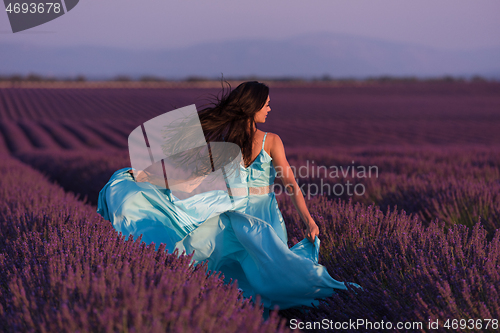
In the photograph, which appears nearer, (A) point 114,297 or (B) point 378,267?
(A) point 114,297

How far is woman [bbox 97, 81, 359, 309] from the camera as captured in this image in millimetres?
2291

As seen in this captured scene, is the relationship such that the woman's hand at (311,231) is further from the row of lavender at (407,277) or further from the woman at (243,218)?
the row of lavender at (407,277)

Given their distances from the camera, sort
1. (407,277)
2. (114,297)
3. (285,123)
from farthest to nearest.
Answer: (285,123) → (407,277) → (114,297)

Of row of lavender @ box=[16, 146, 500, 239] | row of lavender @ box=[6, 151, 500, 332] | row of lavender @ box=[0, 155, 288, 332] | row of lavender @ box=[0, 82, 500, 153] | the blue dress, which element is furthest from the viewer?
row of lavender @ box=[0, 82, 500, 153]

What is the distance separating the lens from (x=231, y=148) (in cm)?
265

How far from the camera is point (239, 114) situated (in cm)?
256

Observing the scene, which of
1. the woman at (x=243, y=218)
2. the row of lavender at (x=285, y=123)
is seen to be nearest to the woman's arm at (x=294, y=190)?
the woman at (x=243, y=218)

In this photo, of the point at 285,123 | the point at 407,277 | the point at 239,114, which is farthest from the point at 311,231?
the point at 285,123

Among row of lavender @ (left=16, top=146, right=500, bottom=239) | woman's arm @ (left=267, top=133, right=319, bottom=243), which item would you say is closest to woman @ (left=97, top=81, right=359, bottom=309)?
woman's arm @ (left=267, top=133, right=319, bottom=243)

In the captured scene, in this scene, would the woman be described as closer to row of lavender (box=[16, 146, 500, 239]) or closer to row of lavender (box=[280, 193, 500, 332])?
row of lavender (box=[280, 193, 500, 332])

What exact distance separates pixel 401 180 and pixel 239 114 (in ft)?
10.5

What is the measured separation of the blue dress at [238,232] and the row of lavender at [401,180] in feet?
4.27

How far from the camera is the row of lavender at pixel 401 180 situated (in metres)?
3.94

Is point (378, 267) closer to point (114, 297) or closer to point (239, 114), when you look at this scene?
point (239, 114)
